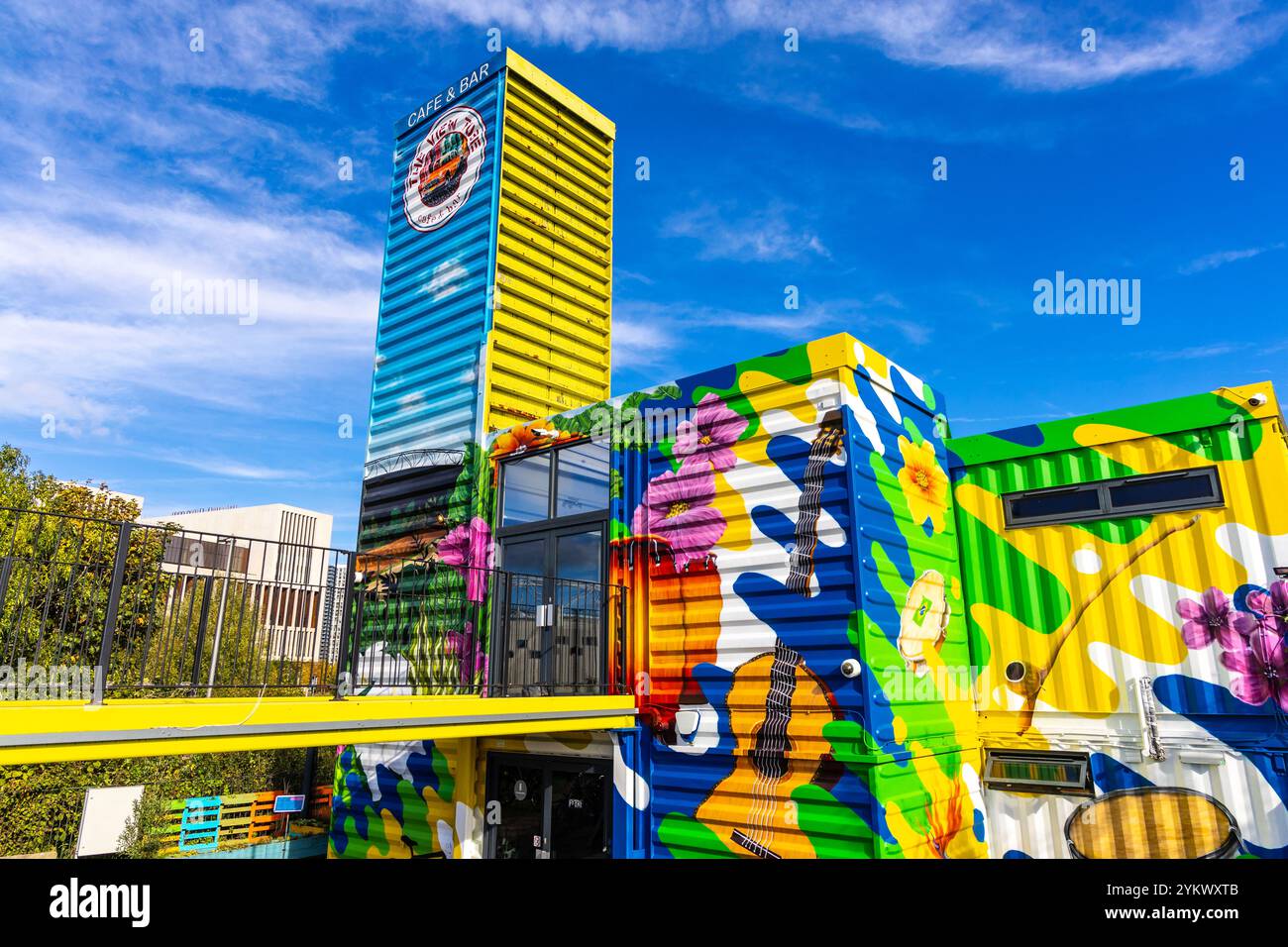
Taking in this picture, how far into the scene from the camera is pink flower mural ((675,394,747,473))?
7500 millimetres

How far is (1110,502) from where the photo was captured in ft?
23.4

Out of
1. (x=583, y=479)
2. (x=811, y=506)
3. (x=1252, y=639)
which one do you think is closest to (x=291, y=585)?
(x=583, y=479)

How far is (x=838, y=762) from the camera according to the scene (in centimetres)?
630

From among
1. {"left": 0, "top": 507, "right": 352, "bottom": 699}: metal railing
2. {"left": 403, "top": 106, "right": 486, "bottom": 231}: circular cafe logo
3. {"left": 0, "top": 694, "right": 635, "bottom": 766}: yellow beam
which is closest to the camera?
{"left": 0, "top": 694, "right": 635, "bottom": 766}: yellow beam

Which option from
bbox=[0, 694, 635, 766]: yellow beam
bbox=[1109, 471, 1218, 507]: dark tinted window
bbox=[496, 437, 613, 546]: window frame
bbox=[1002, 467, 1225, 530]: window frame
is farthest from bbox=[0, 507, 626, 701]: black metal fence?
bbox=[1109, 471, 1218, 507]: dark tinted window

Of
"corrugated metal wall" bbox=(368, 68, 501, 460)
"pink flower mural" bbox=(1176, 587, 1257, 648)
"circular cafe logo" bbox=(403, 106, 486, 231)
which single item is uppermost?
"circular cafe logo" bbox=(403, 106, 486, 231)

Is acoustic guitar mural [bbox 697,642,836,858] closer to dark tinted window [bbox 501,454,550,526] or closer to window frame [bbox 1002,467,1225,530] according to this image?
window frame [bbox 1002,467,1225,530]

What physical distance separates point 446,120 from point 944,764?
1096 cm

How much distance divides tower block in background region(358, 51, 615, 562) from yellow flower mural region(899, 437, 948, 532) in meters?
4.76

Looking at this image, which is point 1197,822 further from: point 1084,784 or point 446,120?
point 446,120

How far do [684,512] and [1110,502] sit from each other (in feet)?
13.0

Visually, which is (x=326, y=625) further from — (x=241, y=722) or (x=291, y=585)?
(x=241, y=722)
